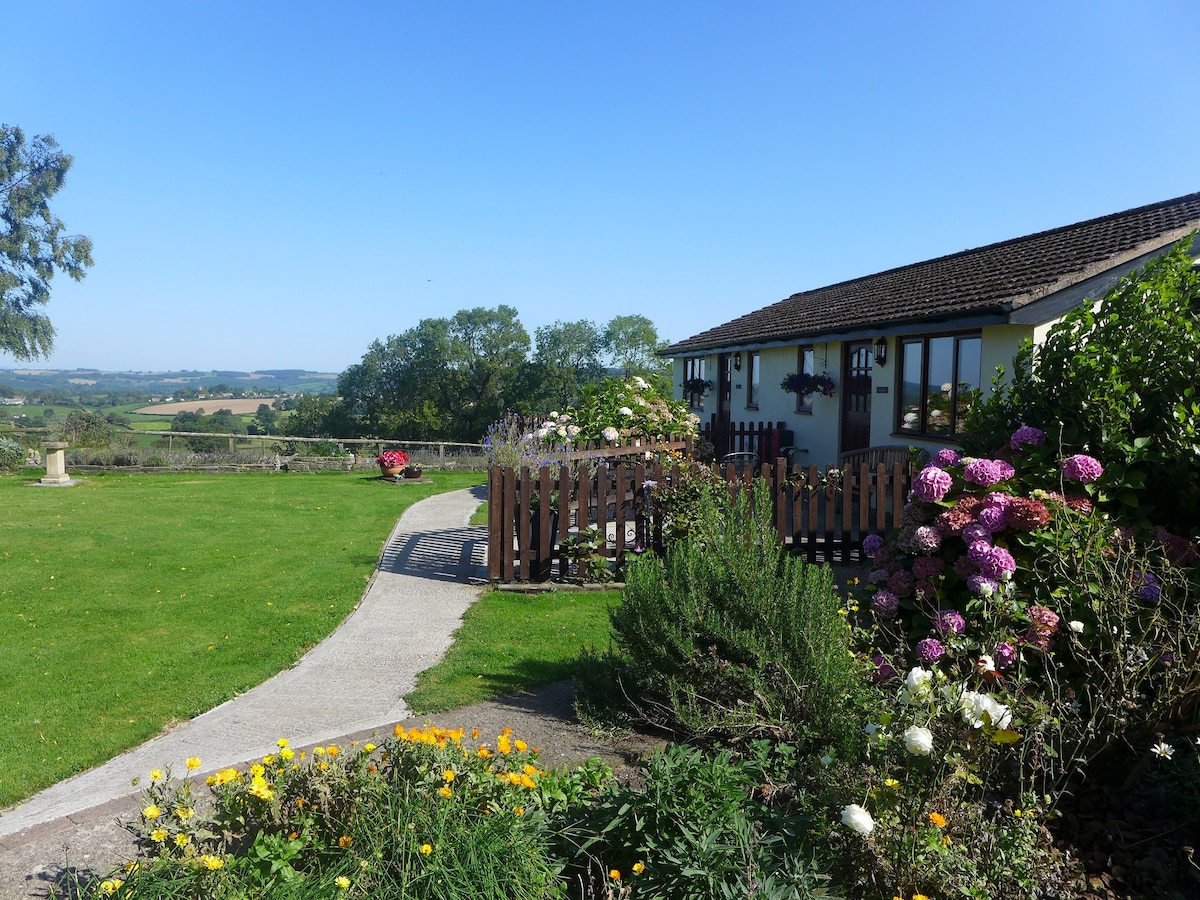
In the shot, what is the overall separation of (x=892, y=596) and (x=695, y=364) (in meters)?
20.4

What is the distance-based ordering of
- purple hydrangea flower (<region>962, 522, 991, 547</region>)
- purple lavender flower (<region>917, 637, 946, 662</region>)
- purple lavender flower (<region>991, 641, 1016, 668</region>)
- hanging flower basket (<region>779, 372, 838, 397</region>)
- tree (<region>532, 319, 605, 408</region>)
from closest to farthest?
1. purple lavender flower (<region>991, 641, 1016, 668</region>)
2. purple lavender flower (<region>917, 637, 946, 662</region>)
3. purple hydrangea flower (<region>962, 522, 991, 547</region>)
4. hanging flower basket (<region>779, 372, 838, 397</region>)
5. tree (<region>532, 319, 605, 408</region>)

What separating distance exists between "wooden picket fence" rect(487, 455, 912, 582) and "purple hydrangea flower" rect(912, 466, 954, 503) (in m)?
3.52

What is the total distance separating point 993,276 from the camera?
12.8m

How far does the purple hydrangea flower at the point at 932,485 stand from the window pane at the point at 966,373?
731 centimetres

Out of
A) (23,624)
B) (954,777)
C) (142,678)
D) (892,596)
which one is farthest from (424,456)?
(954,777)

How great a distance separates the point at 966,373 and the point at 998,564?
343 inches

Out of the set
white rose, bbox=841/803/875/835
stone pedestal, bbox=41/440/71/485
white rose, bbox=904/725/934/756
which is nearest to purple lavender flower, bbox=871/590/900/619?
white rose, bbox=904/725/934/756

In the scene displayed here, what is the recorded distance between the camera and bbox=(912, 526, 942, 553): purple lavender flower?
4.72 m

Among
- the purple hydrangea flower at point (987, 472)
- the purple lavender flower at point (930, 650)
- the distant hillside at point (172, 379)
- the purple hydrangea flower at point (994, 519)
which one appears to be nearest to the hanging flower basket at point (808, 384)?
the purple hydrangea flower at point (987, 472)

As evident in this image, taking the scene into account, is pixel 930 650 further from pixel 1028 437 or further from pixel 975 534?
pixel 1028 437

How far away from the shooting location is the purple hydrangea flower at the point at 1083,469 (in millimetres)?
4637

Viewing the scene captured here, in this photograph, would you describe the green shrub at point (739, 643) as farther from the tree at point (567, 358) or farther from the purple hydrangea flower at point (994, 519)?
the tree at point (567, 358)

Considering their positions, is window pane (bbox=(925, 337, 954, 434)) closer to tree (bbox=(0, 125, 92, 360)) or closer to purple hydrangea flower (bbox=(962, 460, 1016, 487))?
purple hydrangea flower (bbox=(962, 460, 1016, 487))

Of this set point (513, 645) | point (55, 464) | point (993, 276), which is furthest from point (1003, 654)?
point (55, 464)
